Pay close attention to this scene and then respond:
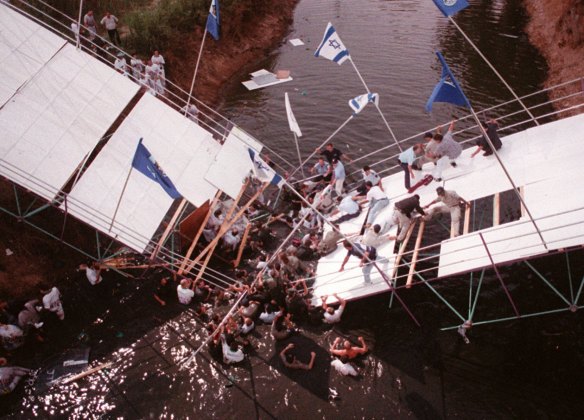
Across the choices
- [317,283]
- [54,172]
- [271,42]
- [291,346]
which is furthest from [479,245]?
[271,42]

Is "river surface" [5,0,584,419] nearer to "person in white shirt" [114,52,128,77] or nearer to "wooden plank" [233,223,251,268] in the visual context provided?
"wooden plank" [233,223,251,268]

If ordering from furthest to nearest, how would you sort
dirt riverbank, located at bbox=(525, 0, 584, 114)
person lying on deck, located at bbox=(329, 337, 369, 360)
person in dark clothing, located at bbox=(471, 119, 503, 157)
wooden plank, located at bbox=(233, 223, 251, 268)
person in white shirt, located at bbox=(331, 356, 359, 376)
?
dirt riverbank, located at bbox=(525, 0, 584, 114) → wooden plank, located at bbox=(233, 223, 251, 268) → person in dark clothing, located at bbox=(471, 119, 503, 157) → person lying on deck, located at bbox=(329, 337, 369, 360) → person in white shirt, located at bbox=(331, 356, 359, 376)

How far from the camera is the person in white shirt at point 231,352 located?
560 inches

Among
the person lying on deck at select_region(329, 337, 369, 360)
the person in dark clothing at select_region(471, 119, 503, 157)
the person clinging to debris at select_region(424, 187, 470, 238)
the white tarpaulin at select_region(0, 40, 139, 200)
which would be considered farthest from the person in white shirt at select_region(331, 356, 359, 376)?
the white tarpaulin at select_region(0, 40, 139, 200)

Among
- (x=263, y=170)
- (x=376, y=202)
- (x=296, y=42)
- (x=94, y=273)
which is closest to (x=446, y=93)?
(x=376, y=202)

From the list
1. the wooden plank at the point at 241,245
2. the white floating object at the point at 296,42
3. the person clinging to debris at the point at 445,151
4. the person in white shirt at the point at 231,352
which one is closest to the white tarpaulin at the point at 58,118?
the wooden plank at the point at 241,245

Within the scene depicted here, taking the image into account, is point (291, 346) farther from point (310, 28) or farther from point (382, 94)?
point (310, 28)

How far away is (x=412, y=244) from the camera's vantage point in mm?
18016

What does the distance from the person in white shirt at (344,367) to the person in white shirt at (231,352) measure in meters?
3.27

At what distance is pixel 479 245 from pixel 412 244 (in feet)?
18.5

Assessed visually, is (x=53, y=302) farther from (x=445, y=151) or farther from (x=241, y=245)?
(x=445, y=151)

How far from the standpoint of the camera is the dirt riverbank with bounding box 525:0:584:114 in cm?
2831

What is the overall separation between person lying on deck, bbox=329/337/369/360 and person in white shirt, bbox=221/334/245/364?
3217 millimetres

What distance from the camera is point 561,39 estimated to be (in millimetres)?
31547
